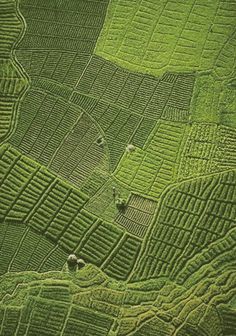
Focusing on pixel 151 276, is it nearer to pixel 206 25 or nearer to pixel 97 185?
pixel 97 185

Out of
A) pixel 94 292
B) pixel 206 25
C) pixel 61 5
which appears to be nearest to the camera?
pixel 94 292

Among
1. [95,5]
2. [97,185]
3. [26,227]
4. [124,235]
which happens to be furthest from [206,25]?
[26,227]

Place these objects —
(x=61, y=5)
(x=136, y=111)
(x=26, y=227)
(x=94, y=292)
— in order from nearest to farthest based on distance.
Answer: (x=94, y=292), (x=26, y=227), (x=136, y=111), (x=61, y=5)

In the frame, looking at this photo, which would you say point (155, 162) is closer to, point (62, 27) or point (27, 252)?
point (27, 252)

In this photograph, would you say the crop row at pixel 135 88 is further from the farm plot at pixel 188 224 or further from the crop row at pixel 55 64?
the farm plot at pixel 188 224

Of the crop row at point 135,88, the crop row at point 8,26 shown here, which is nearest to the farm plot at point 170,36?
the crop row at point 135,88

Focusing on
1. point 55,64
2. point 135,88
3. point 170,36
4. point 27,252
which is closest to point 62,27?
point 55,64
